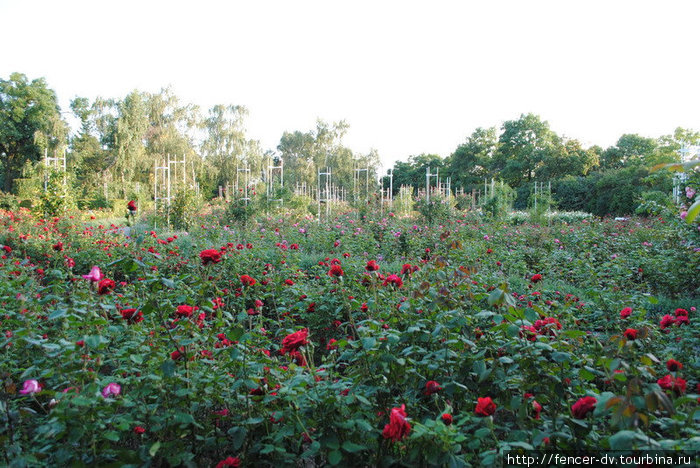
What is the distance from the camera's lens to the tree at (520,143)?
109 ft

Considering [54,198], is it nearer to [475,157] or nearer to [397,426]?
[397,426]

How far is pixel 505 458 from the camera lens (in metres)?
1.22

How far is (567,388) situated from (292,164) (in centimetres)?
3378

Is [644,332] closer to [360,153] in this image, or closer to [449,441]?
[449,441]

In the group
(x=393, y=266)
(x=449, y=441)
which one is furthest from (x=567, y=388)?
(x=393, y=266)

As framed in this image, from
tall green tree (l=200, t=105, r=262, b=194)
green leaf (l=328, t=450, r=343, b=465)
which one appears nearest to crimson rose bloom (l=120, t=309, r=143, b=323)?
green leaf (l=328, t=450, r=343, b=465)

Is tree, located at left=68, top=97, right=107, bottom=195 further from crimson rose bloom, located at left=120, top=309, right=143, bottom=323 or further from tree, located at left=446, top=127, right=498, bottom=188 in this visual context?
tree, located at left=446, top=127, right=498, bottom=188

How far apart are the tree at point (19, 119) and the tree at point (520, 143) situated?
3099cm

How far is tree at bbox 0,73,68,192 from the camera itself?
25722mm

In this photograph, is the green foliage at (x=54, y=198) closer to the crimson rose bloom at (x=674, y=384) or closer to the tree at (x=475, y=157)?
the crimson rose bloom at (x=674, y=384)

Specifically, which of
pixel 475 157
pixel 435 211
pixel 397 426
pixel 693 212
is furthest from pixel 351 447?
pixel 475 157

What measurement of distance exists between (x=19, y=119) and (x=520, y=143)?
3483 centimetres

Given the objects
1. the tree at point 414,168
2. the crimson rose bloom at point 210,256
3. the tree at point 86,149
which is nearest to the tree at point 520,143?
the tree at point 414,168

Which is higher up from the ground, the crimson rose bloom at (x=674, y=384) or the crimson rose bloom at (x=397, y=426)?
the crimson rose bloom at (x=674, y=384)
